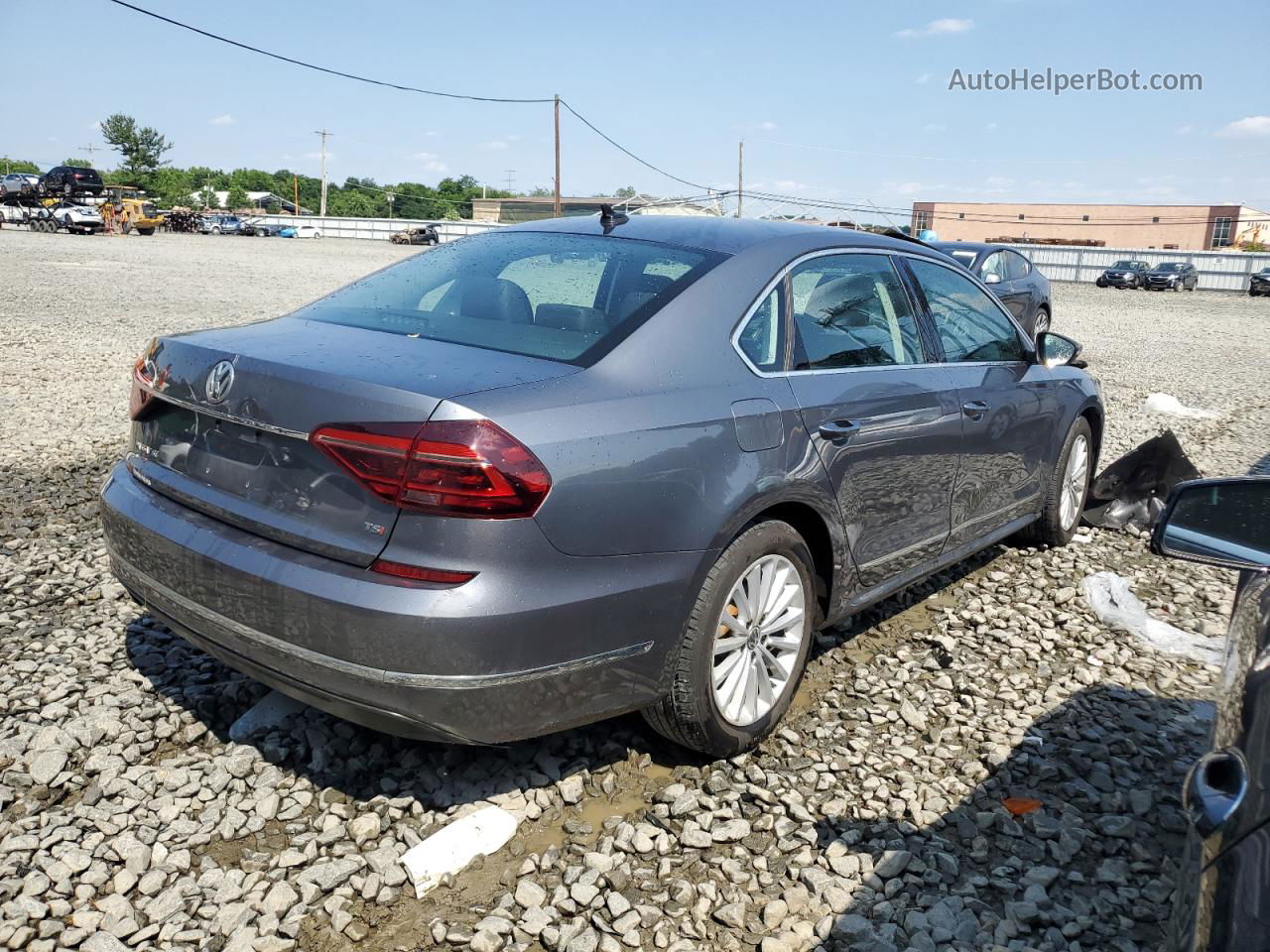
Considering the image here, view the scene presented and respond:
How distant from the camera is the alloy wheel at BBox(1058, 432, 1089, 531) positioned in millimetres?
5352

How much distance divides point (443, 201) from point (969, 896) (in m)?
121

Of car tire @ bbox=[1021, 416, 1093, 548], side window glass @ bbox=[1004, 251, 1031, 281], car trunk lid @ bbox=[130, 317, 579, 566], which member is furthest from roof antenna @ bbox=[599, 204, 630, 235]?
side window glass @ bbox=[1004, 251, 1031, 281]

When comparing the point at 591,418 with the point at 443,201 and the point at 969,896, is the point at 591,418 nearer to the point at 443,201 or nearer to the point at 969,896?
the point at 969,896

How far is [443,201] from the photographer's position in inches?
4584

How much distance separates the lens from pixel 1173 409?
10094 mm

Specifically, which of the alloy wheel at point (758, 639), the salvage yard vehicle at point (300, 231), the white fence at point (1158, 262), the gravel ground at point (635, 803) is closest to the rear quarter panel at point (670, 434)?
the alloy wheel at point (758, 639)

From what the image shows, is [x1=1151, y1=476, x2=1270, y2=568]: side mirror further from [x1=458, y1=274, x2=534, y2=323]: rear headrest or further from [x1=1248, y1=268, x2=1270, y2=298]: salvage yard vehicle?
[x1=1248, y1=268, x2=1270, y2=298]: salvage yard vehicle

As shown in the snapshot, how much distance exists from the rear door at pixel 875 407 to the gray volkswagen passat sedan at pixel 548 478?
0.01 meters

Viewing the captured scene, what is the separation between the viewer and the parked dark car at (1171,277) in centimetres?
3725

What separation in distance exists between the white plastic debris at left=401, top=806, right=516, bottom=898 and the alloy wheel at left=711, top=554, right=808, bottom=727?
2.36 feet

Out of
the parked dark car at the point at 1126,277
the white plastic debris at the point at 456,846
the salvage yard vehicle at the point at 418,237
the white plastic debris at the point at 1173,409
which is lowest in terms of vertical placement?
the white plastic debris at the point at 456,846

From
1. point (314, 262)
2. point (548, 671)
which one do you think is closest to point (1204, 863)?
point (548, 671)

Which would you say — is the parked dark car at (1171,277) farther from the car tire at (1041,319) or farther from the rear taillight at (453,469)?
the rear taillight at (453,469)

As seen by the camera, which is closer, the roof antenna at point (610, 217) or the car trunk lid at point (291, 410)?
the car trunk lid at point (291, 410)
